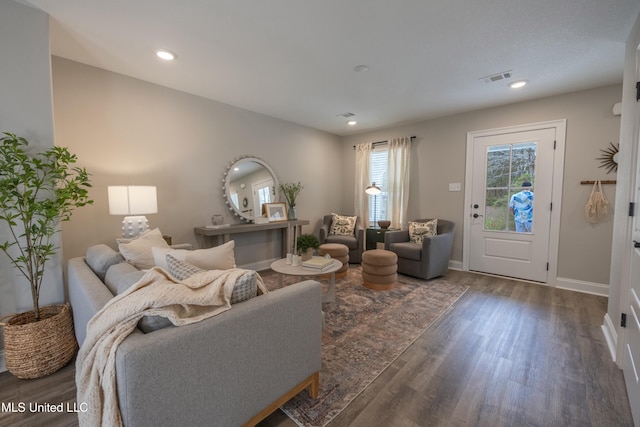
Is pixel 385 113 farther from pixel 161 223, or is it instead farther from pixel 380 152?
pixel 161 223

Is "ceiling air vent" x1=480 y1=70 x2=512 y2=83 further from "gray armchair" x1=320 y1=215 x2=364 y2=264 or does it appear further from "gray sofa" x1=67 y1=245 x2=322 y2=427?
"gray sofa" x1=67 y1=245 x2=322 y2=427

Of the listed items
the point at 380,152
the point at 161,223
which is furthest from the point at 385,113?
the point at 161,223

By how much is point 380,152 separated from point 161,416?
4.87 metres

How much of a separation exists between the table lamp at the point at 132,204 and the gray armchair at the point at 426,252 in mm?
3082

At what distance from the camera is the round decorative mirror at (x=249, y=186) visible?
12.6ft

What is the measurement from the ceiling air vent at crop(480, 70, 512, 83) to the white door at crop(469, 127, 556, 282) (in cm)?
112

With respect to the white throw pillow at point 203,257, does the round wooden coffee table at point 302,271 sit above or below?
below

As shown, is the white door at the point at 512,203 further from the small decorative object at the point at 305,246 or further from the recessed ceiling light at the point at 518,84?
the small decorative object at the point at 305,246

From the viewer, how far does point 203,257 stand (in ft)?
5.16

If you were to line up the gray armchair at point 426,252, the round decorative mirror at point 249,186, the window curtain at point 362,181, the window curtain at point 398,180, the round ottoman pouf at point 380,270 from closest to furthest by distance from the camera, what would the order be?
the round ottoman pouf at point 380,270, the gray armchair at point 426,252, the round decorative mirror at point 249,186, the window curtain at point 398,180, the window curtain at point 362,181

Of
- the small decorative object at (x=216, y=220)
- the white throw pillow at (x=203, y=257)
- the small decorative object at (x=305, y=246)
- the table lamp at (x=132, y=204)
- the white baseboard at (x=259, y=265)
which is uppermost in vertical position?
the table lamp at (x=132, y=204)

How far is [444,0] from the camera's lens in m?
1.73

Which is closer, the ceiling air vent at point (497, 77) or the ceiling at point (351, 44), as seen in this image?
the ceiling at point (351, 44)

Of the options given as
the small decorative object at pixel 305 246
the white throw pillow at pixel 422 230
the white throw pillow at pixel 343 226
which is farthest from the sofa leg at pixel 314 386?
the white throw pillow at pixel 343 226
